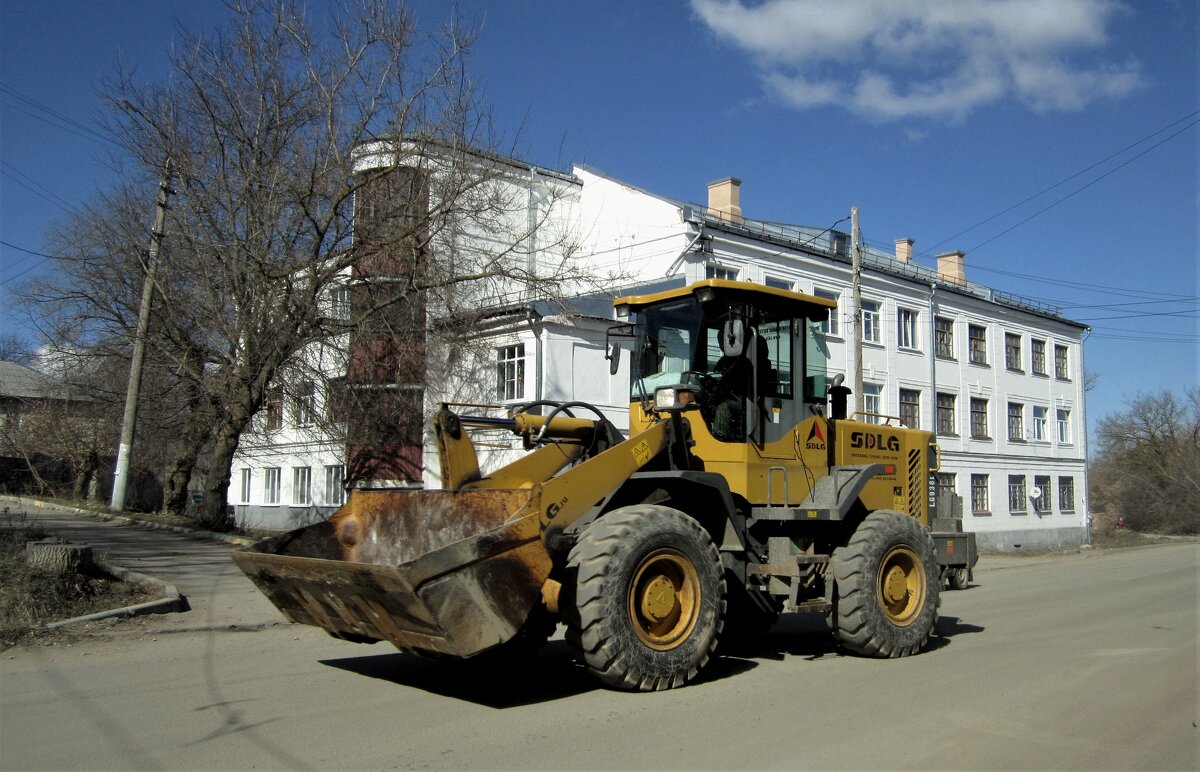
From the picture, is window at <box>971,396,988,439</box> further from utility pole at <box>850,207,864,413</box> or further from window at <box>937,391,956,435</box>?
utility pole at <box>850,207,864,413</box>

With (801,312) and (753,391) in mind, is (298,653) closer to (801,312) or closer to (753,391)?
(753,391)

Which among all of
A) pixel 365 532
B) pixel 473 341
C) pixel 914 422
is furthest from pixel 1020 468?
pixel 365 532

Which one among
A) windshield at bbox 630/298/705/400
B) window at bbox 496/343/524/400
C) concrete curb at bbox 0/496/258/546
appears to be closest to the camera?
windshield at bbox 630/298/705/400

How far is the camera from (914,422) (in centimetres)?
3372

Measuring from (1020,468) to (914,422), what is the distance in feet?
26.4

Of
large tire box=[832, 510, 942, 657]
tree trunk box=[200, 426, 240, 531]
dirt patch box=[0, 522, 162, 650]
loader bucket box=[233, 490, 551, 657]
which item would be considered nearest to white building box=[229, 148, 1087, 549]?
tree trunk box=[200, 426, 240, 531]

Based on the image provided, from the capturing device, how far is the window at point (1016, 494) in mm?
38031

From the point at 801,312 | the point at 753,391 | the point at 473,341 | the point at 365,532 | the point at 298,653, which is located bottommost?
the point at 298,653

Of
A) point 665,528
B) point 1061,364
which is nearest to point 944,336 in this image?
point 1061,364

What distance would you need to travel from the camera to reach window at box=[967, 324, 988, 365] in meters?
37.7

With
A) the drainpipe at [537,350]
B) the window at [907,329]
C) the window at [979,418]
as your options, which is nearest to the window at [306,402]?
the drainpipe at [537,350]

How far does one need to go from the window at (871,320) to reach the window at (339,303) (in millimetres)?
19211

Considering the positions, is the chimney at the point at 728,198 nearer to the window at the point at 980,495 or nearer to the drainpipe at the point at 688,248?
the drainpipe at the point at 688,248

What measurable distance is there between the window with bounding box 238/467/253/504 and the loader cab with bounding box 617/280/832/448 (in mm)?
30566
